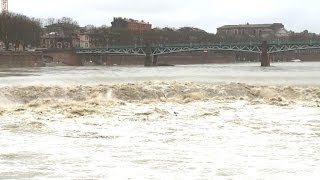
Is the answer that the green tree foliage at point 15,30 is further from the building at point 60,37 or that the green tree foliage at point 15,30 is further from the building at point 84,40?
the building at point 84,40

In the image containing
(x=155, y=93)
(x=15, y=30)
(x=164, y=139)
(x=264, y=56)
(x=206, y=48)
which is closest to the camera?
(x=164, y=139)

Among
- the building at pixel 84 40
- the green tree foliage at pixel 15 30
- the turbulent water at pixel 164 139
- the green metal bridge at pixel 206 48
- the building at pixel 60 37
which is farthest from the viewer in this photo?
the building at pixel 84 40

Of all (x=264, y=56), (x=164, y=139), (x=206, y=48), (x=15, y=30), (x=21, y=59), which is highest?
(x=15, y=30)

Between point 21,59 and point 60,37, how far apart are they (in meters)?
40.6

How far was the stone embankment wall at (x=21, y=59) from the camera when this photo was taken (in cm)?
10356

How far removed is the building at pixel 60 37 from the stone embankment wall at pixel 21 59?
24.9 meters

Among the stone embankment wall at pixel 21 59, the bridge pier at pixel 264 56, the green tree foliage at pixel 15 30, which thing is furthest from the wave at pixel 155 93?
the green tree foliage at pixel 15 30

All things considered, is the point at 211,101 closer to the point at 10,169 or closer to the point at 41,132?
the point at 41,132

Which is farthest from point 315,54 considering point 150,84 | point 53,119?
point 53,119

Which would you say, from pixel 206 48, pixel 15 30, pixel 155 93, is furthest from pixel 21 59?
pixel 155 93

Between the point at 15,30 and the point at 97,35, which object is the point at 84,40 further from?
the point at 15,30

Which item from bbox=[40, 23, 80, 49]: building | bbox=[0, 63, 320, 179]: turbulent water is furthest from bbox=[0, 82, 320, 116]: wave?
bbox=[40, 23, 80, 49]: building

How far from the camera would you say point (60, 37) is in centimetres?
14725

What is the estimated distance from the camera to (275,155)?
1284cm
